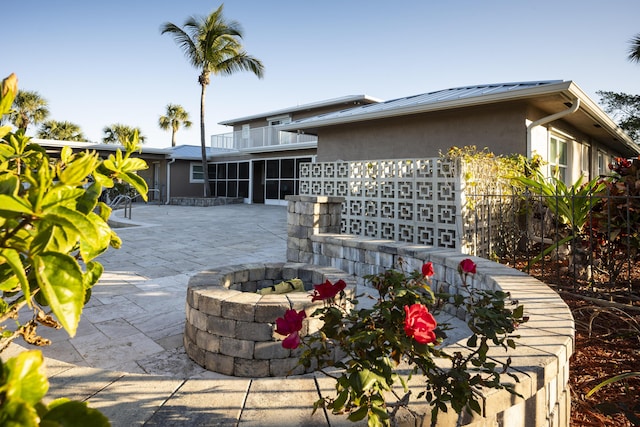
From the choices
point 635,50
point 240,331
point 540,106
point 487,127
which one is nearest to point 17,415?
point 240,331

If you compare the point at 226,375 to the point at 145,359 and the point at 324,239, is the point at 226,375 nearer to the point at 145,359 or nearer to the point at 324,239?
the point at 145,359

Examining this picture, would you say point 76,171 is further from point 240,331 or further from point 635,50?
point 635,50

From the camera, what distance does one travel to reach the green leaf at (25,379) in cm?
49

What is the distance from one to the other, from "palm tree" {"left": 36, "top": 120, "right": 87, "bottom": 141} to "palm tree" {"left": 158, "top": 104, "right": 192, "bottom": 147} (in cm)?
644

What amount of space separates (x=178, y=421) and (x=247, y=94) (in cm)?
2032

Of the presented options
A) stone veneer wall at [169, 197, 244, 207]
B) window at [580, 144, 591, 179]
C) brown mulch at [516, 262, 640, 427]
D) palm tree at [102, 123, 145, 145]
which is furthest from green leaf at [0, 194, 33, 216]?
palm tree at [102, 123, 145, 145]

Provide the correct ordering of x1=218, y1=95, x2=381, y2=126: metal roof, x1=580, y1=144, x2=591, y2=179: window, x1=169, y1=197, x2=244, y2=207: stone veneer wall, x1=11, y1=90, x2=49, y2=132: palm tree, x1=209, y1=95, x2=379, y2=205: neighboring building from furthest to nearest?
1. x1=11, y1=90, x2=49, y2=132: palm tree
2. x1=169, y1=197, x2=244, y2=207: stone veneer wall
3. x1=209, y1=95, x2=379, y2=205: neighboring building
4. x1=218, y1=95, x2=381, y2=126: metal roof
5. x1=580, y1=144, x2=591, y2=179: window

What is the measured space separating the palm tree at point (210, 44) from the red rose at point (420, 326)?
20.0m

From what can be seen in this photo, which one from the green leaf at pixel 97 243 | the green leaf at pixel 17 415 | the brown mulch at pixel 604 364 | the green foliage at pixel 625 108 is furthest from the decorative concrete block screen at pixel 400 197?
the green foliage at pixel 625 108

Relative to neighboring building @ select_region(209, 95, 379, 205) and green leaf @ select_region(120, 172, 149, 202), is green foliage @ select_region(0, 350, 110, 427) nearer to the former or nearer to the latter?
green leaf @ select_region(120, 172, 149, 202)

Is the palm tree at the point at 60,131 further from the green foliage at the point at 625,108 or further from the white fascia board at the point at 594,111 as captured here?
the green foliage at the point at 625,108

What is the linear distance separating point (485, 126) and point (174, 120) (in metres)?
30.6

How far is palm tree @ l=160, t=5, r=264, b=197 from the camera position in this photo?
18.8m

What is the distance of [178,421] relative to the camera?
153 cm
